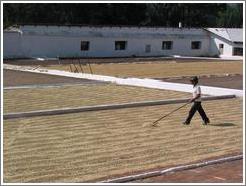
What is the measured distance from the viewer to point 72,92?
22.5 m

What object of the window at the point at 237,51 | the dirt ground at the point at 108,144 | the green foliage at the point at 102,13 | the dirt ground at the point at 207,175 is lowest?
the dirt ground at the point at 207,175

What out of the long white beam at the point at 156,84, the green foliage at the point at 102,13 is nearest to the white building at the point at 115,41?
the green foliage at the point at 102,13

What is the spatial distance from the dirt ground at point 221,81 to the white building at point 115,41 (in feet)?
70.5

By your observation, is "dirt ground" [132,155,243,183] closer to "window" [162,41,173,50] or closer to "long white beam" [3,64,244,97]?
"long white beam" [3,64,244,97]

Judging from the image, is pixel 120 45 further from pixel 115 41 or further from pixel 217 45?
pixel 217 45

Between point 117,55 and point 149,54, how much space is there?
384 cm

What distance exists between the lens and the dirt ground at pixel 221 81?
26.4m

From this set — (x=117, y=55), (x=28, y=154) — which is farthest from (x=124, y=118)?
(x=117, y=55)

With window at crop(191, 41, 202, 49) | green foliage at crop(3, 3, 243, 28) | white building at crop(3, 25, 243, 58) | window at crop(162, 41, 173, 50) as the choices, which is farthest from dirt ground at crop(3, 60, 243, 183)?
green foliage at crop(3, 3, 243, 28)

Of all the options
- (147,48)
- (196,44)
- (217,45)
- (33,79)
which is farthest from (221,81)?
(196,44)

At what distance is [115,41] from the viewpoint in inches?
A: 2090

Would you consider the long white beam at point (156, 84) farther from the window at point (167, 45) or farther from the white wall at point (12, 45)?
the window at point (167, 45)

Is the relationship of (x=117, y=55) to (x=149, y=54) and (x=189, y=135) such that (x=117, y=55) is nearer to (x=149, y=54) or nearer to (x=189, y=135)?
(x=149, y=54)

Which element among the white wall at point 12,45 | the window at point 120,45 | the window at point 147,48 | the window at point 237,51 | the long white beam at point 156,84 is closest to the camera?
the long white beam at point 156,84
